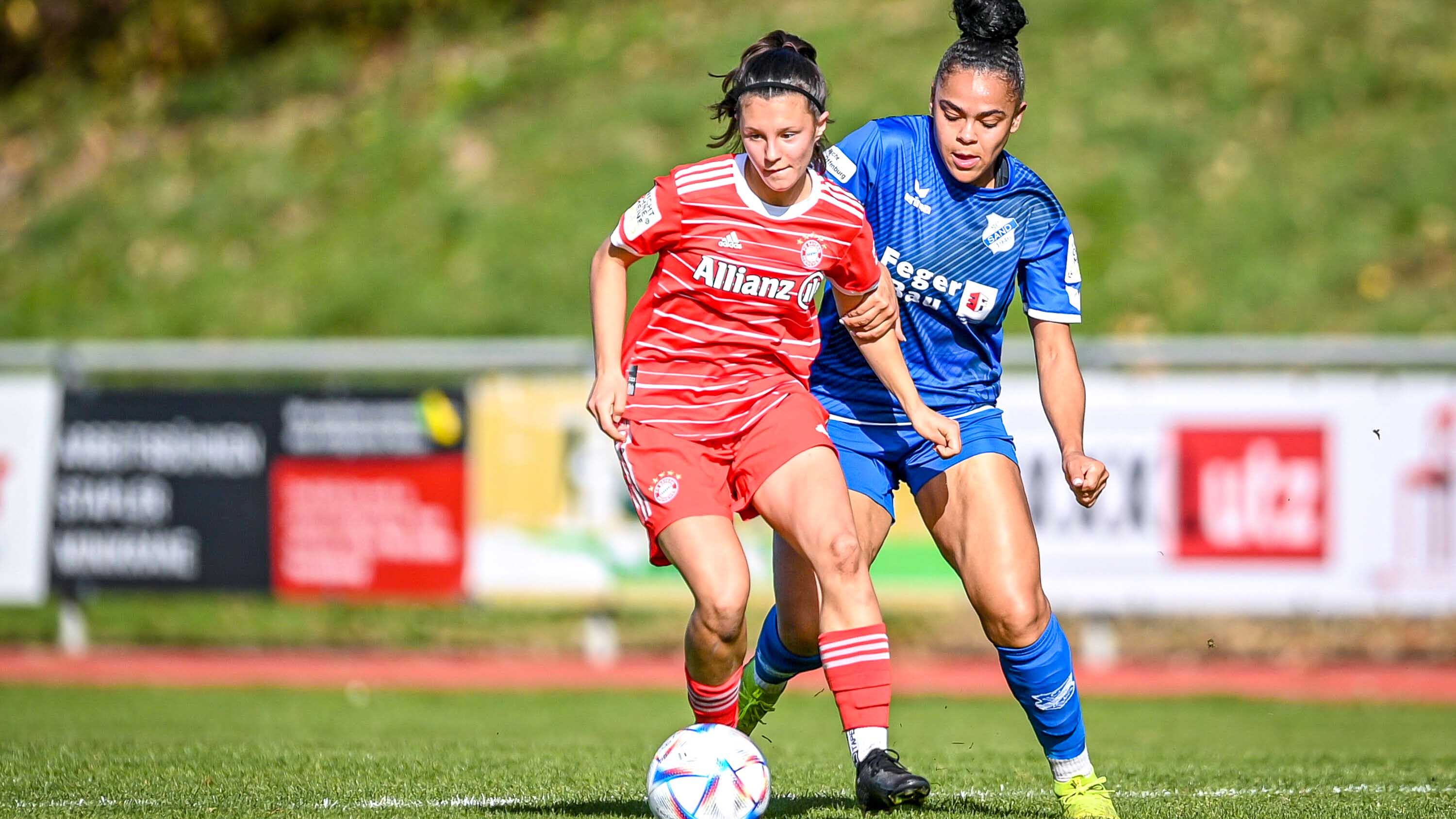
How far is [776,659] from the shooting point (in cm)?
510

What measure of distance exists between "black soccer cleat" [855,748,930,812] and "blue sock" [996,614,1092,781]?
0.49m

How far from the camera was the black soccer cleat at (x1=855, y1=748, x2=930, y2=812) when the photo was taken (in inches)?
161

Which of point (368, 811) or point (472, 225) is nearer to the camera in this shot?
point (368, 811)

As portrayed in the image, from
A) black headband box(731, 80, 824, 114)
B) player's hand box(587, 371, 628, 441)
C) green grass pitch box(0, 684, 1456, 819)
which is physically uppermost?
black headband box(731, 80, 824, 114)

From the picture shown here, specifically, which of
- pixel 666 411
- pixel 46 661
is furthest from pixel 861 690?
pixel 46 661

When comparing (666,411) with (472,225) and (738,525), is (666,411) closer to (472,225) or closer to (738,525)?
(738,525)

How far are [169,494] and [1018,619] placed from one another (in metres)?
8.27

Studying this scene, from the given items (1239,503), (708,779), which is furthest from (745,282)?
(1239,503)

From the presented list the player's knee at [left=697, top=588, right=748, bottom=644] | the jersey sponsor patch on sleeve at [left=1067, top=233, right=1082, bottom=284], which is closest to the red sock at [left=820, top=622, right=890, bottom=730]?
the player's knee at [left=697, top=588, right=748, bottom=644]

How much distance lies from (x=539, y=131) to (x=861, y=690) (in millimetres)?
16428

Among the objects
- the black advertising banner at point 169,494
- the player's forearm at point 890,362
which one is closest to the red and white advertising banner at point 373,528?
the black advertising banner at point 169,494

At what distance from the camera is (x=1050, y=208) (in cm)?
471

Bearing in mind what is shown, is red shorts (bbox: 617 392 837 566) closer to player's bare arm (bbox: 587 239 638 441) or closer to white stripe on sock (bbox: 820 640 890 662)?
player's bare arm (bbox: 587 239 638 441)

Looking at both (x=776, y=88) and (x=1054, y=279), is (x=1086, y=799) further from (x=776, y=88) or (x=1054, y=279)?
(x=776, y=88)
